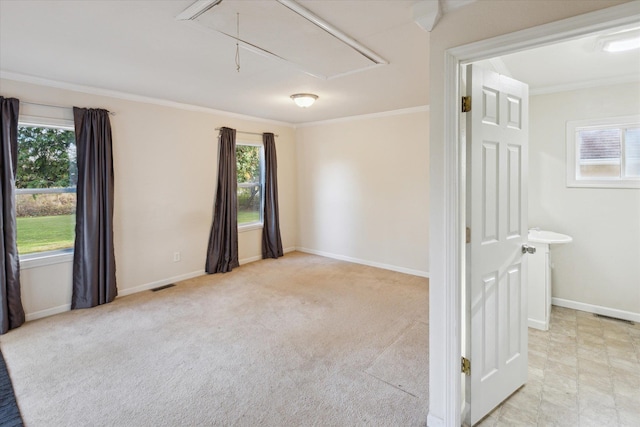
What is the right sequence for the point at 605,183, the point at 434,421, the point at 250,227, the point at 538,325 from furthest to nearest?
the point at 250,227 → the point at 605,183 → the point at 538,325 → the point at 434,421

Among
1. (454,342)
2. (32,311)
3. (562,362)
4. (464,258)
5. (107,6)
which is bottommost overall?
(562,362)

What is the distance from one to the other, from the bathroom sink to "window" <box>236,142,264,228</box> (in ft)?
13.0

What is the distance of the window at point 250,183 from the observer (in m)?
5.29

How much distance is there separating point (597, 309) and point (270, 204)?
14.7 ft

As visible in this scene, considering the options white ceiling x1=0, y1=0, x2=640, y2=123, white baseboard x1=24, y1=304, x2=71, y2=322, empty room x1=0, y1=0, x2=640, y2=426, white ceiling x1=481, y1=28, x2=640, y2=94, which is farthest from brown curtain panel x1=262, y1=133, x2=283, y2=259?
white ceiling x1=481, y1=28, x2=640, y2=94

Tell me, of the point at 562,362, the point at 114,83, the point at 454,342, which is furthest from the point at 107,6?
the point at 562,362

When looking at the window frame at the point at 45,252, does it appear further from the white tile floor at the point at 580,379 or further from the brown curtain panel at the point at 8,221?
the white tile floor at the point at 580,379

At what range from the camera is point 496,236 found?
1.86 metres

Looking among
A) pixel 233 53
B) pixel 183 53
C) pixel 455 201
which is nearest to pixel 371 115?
pixel 233 53

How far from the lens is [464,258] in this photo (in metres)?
1.69

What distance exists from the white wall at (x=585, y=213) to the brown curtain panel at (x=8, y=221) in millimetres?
5254

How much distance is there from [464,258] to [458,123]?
2.32ft

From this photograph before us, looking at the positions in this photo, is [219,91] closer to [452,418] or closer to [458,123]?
[458,123]

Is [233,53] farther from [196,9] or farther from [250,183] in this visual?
[250,183]
